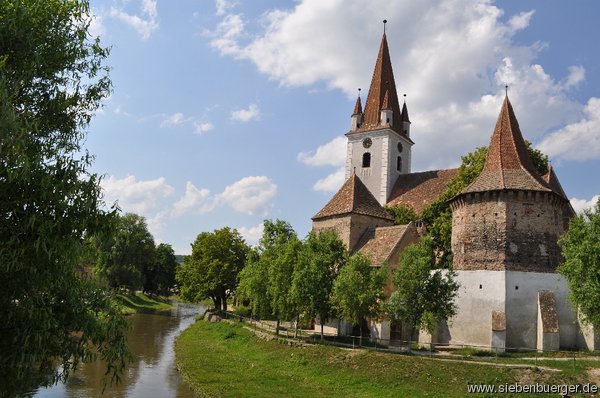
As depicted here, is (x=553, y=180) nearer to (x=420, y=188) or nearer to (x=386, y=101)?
(x=420, y=188)

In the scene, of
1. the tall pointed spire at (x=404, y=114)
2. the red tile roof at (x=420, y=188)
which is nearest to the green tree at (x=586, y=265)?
the red tile roof at (x=420, y=188)

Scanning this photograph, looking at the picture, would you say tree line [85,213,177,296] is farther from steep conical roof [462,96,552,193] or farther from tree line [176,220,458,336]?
steep conical roof [462,96,552,193]

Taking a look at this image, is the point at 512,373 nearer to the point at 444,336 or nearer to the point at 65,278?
the point at 444,336

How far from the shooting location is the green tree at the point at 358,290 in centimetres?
2752

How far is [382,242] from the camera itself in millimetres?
34938

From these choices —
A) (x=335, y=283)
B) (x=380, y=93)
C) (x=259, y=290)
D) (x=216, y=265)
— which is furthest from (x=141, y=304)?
(x=335, y=283)

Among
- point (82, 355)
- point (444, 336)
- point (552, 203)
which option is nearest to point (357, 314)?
point (444, 336)

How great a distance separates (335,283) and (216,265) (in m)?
26.6

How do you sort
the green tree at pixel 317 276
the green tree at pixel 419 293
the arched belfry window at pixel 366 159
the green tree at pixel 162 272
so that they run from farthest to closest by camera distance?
the green tree at pixel 162 272, the arched belfry window at pixel 366 159, the green tree at pixel 317 276, the green tree at pixel 419 293

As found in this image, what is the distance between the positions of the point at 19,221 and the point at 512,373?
19.4m

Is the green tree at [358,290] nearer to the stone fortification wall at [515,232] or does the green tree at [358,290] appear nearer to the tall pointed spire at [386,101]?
the stone fortification wall at [515,232]

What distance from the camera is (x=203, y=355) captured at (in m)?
31.8

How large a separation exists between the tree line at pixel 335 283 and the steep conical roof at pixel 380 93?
21747mm

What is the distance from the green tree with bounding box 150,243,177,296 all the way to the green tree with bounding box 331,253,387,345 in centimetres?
6591
